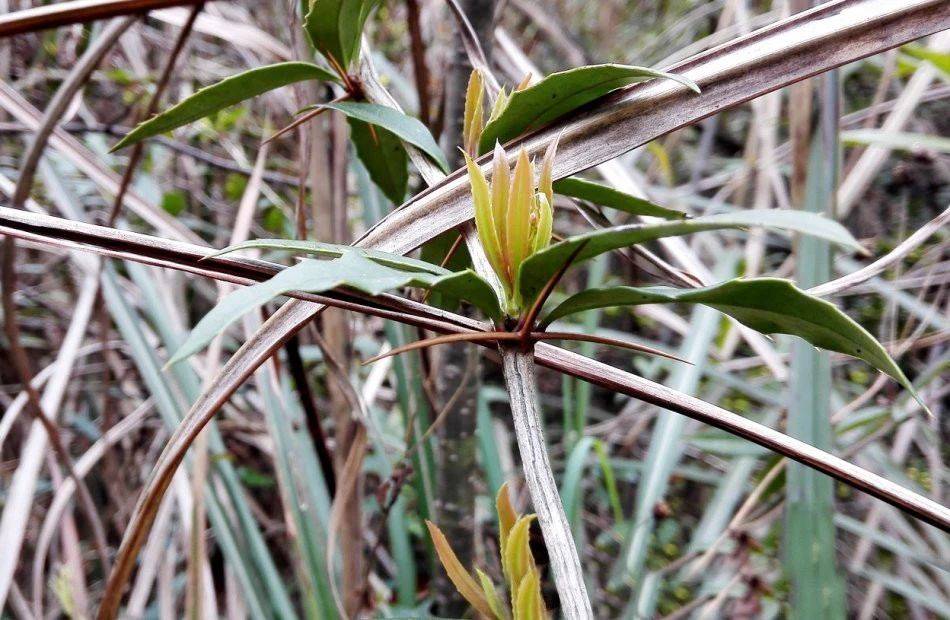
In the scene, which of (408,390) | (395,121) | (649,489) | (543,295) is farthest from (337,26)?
(649,489)

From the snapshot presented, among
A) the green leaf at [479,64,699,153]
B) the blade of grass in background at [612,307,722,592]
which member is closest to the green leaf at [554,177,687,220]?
the green leaf at [479,64,699,153]

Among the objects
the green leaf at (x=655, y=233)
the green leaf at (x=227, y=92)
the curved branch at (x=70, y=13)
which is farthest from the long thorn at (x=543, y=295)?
the curved branch at (x=70, y=13)

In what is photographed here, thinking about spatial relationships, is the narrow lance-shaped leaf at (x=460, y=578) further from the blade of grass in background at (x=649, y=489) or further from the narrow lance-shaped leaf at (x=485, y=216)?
the blade of grass in background at (x=649, y=489)

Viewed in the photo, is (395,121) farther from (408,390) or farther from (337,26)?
(408,390)

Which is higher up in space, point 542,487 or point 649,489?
point 542,487

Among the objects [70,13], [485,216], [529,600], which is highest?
[70,13]

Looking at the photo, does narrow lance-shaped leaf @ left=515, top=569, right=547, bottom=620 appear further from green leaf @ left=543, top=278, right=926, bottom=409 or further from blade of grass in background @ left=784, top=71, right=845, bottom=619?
blade of grass in background @ left=784, top=71, right=845, bottom=619

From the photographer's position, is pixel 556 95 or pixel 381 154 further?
pixel 381 154

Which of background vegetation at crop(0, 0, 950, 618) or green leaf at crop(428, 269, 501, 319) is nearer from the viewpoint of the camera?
green leaf at crop(428, 269, 501, 319)
